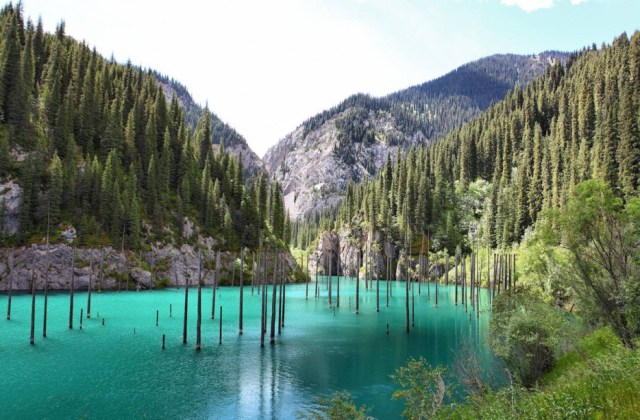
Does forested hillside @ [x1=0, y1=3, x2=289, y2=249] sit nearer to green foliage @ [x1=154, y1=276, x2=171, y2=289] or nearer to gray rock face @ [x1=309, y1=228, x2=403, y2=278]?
green foliage @ [x1=154, y1=276, x2=171, y2=289]

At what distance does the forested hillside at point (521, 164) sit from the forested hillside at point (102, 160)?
50.6 m

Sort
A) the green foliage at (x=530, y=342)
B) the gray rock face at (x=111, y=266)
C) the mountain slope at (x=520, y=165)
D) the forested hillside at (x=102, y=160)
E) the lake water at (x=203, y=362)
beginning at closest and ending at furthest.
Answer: the green foliage at (x=530, y=342), the lake water at (x=203, y=362), the gray rock face at (x=111, y=266), the forested hillside at (x=102, y=160), the mountain slope at (x=520, y=165)

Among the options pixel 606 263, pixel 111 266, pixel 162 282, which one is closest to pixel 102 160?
pixel 111 266

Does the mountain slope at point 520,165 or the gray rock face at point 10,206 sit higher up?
the mountain slope at point 520,165

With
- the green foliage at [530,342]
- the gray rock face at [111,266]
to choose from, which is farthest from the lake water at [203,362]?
the gray rock face at [111,266]

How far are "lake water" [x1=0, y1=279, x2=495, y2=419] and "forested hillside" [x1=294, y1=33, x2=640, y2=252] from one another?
2580 inches

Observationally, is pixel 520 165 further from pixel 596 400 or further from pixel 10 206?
pixel 10 206

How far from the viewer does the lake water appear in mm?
28641

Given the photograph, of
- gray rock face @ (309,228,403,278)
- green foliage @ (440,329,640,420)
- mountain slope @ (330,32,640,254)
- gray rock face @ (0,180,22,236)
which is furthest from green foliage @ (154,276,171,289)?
green foliage @ (440,329,640,420)

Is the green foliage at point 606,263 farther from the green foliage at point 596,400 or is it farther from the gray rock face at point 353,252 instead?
the gray rock face at point 353,252

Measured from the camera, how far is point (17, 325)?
171 ft

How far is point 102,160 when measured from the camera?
127000 millimetres

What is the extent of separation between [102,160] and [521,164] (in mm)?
143934

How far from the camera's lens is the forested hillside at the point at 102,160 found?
100750 millimetres
